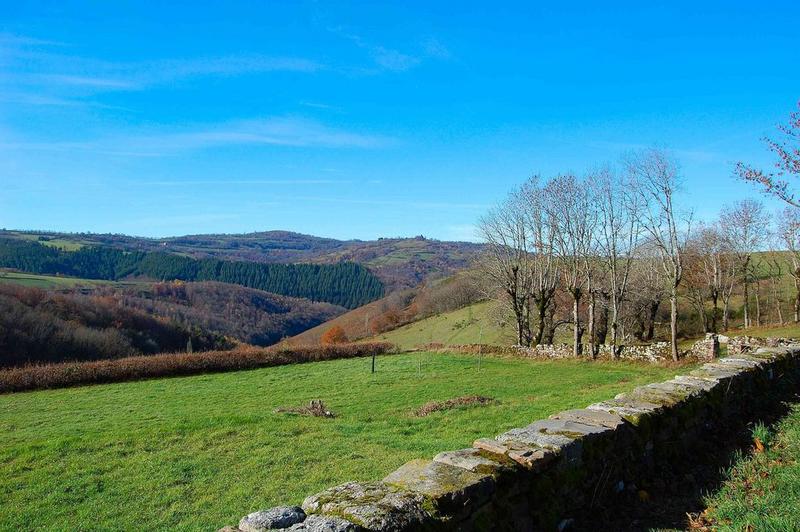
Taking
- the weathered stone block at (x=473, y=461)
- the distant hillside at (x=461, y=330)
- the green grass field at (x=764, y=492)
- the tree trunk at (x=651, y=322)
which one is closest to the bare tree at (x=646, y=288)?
the tree trunk at (x=651, y=322)

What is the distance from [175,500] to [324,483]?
8.18ft

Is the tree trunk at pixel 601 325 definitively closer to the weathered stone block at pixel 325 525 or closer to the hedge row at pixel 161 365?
the hedge row at pixel 161 365

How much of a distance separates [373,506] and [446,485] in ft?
2.03

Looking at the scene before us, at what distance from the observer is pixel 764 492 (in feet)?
15.7

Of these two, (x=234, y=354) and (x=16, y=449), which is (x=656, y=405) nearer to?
(x=16, y=449)

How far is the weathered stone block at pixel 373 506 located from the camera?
10.4 feet

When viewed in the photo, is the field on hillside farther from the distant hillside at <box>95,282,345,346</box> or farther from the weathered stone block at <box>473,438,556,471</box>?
the distant hillside at <box>95,282,345,346</box>

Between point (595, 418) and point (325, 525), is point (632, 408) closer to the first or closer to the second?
point (595, 418)

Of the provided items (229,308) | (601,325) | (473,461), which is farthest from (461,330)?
(229,308)

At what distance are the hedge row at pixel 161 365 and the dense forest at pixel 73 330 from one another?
23.8m

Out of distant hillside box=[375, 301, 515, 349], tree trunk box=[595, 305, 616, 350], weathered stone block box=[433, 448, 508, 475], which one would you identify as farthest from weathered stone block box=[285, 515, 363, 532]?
distant hillside box=[375, 301, 515, 349]

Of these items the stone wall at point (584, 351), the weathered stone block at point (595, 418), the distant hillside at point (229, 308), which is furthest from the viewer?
the distant hillside at point (229, 308)

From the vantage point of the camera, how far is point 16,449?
459 inches

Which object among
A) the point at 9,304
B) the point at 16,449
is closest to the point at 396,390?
the point at 16,449
